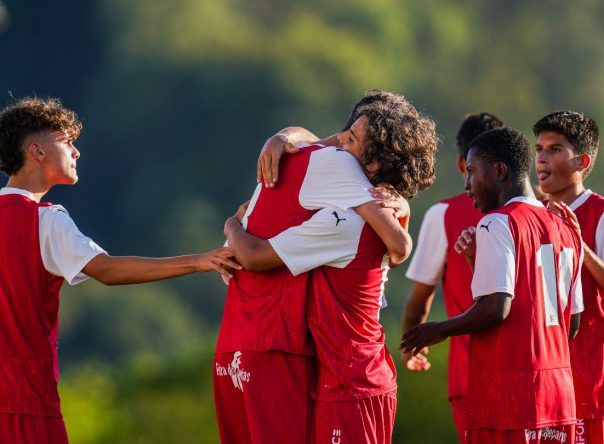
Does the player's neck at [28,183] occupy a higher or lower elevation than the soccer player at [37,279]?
higher

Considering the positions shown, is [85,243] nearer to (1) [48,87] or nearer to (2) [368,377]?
(2) [368,377]

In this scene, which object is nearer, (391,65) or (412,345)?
(412,345)

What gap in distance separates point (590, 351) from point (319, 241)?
1551 mm

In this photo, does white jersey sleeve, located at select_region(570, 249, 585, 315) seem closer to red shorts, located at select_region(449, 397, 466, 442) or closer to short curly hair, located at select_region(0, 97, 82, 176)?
red shorts, located at select_region(449, 397, 466, 442)

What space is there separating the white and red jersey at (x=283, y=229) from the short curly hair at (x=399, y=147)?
10 cm

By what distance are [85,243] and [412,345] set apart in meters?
1.35

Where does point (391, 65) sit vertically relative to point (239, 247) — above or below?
above

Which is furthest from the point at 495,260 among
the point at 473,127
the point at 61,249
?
the point at 473,127

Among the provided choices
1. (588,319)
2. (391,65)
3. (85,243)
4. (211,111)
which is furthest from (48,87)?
(588,319)

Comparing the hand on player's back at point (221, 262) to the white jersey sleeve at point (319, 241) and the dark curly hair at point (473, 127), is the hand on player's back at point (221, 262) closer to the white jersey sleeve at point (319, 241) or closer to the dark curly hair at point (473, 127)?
the white jersey sleeve at point (319, 241)

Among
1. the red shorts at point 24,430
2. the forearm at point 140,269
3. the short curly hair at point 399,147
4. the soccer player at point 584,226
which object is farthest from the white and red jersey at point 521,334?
the red shorts at point 24,430

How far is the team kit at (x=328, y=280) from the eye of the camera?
11.1ft

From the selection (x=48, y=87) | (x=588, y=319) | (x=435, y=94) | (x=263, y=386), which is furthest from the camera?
(x=435, y=94)

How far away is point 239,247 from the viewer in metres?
3.46
